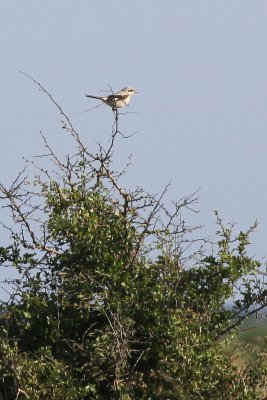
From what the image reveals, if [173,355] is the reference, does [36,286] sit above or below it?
above

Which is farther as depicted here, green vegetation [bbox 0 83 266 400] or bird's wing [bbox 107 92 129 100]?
bird's wing [bbox 107 92 129 100]

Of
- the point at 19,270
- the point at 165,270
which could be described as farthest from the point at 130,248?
the point at 19,270

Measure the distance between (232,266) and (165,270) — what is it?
501 millimetres

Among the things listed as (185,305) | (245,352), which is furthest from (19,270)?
(245,352)

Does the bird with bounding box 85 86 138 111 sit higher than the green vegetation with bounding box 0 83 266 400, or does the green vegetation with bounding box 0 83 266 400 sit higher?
the bird with bounding box 85 86 138 111

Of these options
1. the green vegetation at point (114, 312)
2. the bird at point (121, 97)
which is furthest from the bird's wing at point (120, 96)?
the green vegetation at point (114, 312)

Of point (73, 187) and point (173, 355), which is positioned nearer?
point (173, 355)

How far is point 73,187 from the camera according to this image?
7.94 m

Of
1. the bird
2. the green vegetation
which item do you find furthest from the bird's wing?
the green vegetation

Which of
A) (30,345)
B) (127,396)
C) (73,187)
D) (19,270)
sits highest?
(73,187)

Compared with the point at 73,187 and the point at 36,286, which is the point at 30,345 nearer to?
the point at 36,286

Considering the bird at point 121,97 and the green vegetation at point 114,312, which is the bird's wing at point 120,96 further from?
the green vegetation at point 114,312

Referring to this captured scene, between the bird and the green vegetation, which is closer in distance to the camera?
the green vegetation

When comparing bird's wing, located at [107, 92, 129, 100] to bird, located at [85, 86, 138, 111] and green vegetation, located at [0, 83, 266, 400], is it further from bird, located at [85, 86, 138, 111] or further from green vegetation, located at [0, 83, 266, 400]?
green vegetation, located at [0, 83, 266, 400]
